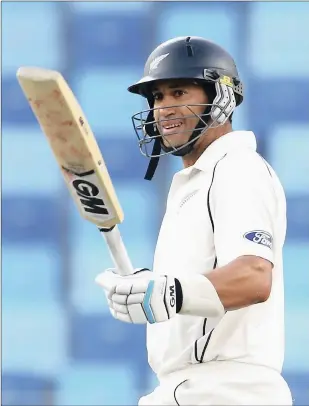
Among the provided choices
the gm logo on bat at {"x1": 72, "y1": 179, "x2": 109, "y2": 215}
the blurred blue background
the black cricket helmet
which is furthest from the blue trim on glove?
the blurred blue background

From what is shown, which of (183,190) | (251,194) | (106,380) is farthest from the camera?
(106,380)

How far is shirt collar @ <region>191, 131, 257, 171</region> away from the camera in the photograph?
250 centimetres

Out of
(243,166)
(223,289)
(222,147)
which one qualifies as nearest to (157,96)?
(222,147)

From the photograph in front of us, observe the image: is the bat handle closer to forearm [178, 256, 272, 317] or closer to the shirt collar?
forearm [178, 256, 272, 317]

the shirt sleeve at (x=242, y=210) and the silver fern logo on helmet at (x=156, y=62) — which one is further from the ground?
the silver fern logo on helmet at (x=156, y=62)

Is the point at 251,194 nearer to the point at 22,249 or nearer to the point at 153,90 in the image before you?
the point at 153,90

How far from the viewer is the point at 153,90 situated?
2682mm

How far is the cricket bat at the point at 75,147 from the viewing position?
2033mm

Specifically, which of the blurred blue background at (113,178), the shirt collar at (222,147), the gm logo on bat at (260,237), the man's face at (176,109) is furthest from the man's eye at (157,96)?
the blurred blue background at (113,178)

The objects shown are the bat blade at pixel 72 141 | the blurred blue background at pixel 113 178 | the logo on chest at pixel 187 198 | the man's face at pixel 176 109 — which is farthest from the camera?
the blurred blue background at pixel 113 178

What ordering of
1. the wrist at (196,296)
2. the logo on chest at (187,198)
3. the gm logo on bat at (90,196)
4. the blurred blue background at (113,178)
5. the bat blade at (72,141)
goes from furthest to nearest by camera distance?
the blurred blue background at (113,178) → the logo on chest at (187,198) → the gm logo on bat at (90,196) → the wrist at (196,296) → the bat blade at (72,141)

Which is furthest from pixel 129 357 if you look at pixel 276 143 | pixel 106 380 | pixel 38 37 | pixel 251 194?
pixel 251 194

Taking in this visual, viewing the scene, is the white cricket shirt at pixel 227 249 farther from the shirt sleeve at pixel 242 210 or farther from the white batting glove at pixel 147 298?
the white batting glove at pixel 147 298

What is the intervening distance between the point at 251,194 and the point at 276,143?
6.88 ft
